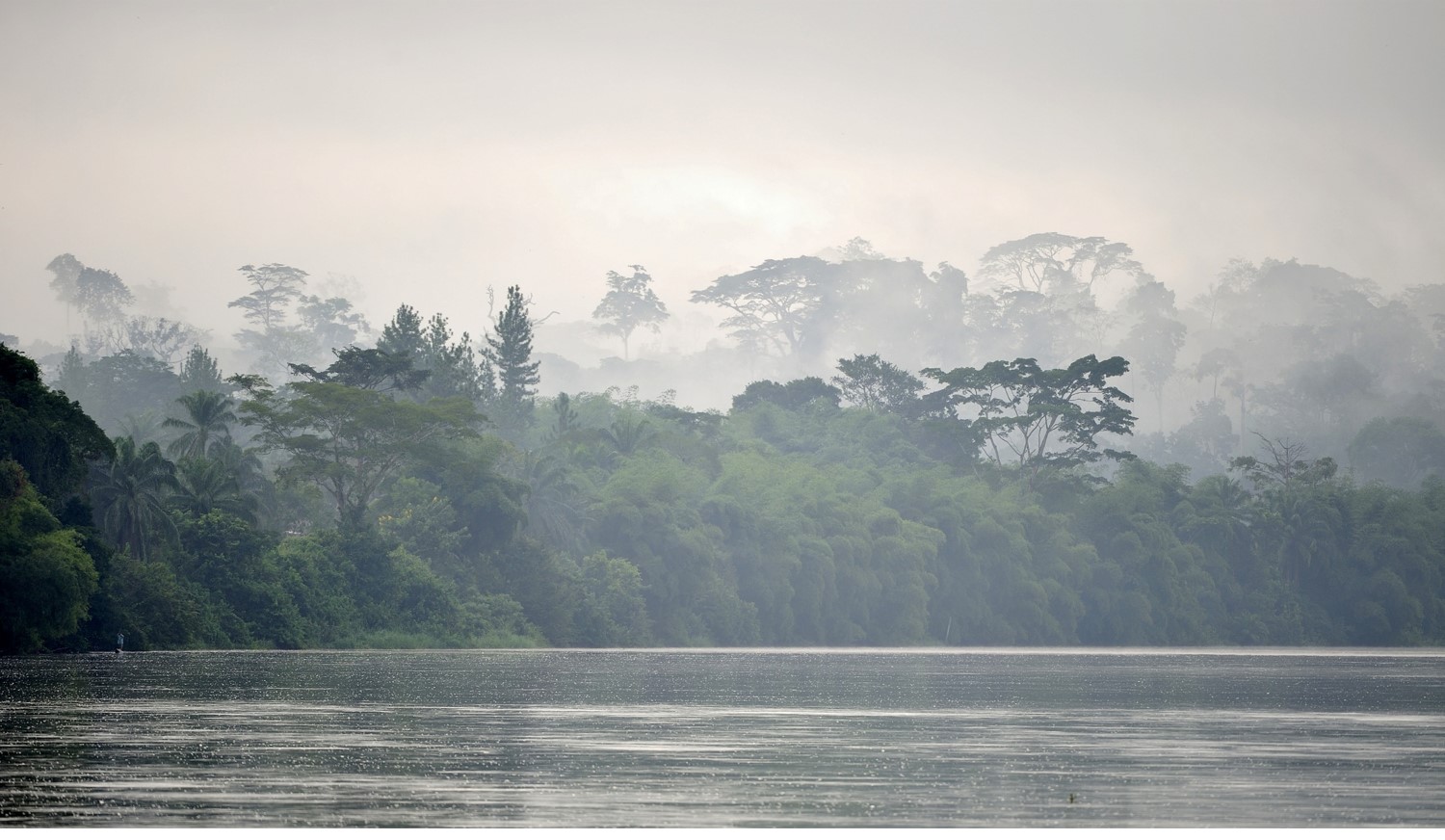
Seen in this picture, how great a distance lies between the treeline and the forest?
144 mm

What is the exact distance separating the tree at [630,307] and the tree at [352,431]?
100353 millimetres

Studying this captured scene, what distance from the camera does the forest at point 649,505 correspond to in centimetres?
5719

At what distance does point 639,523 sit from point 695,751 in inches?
2315

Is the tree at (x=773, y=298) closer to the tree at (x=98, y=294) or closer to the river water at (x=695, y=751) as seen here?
the tree at (x=98, y=294)

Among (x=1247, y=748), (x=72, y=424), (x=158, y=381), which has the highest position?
(x=158, y=381)

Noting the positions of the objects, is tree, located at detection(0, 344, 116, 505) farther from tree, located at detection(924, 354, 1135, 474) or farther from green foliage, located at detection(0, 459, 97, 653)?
tree, located at detection(924, 354, 1135, 474)

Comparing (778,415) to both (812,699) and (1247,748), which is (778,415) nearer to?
(812,699)

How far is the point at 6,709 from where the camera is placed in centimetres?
2561

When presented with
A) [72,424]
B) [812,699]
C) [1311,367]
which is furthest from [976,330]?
[812,699]

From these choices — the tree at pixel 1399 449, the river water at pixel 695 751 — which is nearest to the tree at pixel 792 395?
the tree at pixel 1399 449

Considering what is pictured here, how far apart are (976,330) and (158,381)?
94.8 m

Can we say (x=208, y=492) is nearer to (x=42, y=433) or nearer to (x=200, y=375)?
(x=42, y=433)

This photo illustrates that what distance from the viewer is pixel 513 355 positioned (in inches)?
3671

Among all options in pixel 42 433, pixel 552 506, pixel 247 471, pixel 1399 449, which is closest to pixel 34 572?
pixel 42 433
